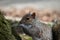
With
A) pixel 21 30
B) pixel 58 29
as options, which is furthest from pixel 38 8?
pixel 21 30

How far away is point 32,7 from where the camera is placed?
4.52 meters

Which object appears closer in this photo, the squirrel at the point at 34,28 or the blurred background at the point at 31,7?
the squirrel at the point at 34,28

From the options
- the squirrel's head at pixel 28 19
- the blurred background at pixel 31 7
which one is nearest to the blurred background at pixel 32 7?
the blurred background at pixel 31 7

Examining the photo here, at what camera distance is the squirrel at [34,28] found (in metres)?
1.54

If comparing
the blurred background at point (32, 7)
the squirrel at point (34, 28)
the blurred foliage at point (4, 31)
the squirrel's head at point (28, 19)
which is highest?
the blurred foliage at point (4, 31)

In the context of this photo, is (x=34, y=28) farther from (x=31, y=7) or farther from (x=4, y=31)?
(x=31, y=7)

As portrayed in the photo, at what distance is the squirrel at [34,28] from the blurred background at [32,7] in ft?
7.53

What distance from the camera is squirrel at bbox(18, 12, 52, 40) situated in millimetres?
1539

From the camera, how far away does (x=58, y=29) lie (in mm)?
1776

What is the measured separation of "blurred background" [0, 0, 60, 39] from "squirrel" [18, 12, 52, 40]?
2.30 m

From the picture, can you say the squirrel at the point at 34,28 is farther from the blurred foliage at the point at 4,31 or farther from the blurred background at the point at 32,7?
the blurred background at the point at 32,7

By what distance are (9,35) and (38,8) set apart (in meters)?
3.43

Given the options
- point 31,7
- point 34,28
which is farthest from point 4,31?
point 31,7

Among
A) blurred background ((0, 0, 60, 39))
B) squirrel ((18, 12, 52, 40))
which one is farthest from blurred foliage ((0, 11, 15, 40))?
blurred background ((0, 0, 60, 39))
